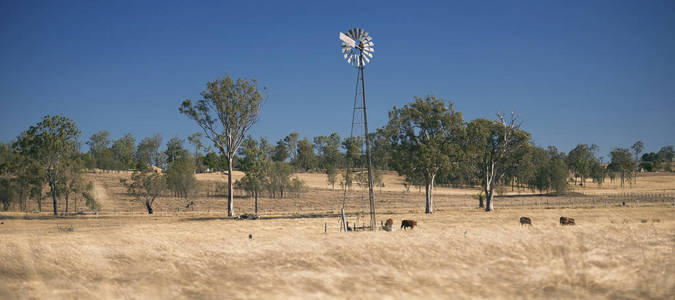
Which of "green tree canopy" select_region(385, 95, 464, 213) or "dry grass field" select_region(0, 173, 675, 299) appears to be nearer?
"dry grass field" select_region(0, 173, 675, 299)

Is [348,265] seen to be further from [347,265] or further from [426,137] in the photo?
[426,137]

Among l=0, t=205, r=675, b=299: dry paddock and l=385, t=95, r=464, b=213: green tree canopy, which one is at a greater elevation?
l=385, t=95, r=464, b=213: green tree canopy

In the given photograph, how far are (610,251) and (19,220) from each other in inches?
2120

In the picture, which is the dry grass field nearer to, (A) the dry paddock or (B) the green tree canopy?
(A) the dry paddock

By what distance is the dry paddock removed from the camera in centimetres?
1959

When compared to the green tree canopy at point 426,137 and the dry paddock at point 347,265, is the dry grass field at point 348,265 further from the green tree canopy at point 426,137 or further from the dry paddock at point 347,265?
the green tree canopy at point 426,137

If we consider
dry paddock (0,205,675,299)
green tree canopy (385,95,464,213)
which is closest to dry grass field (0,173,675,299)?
dry paddock (0,205,675,299)

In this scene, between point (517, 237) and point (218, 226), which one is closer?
point (517, 237)

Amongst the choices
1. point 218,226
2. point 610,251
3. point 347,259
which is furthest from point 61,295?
point 610,251

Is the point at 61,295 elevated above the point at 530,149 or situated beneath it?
situated beneath

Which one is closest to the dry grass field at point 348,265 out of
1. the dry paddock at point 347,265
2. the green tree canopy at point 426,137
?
the dry paddock at point 347,265

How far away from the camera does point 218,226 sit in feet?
136

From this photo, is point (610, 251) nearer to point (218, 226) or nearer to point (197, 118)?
point (218, 226)

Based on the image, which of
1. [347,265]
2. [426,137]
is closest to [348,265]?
[347,265]
